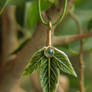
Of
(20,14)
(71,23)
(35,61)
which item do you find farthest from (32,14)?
(35,61)

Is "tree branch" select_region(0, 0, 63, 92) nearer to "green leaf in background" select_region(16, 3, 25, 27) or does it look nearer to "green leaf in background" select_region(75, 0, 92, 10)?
"green leaf in background" select_region(16, 3, 25, 27)

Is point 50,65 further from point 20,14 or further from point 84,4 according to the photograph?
point 84,4

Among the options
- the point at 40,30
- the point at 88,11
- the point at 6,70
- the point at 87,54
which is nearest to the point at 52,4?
the point at 40,30

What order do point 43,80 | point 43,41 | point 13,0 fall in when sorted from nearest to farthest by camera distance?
1. point 43,80
2. point 43,41
3. point 13,0

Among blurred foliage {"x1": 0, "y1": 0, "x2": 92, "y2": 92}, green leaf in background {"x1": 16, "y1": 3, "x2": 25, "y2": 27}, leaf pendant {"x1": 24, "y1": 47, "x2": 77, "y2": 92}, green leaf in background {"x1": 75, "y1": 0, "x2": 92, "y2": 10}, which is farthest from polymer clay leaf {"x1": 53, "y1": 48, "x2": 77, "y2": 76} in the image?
green leaf in background {"x1": 75, "y1": 0, "x2": 92, "y2": 10}

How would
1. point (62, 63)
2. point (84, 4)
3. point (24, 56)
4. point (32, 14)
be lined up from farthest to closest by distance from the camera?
point (84, 4)
point (32, 14)
point (24, 56)
point (62, 63)

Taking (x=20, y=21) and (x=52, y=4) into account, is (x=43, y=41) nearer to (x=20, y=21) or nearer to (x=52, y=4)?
(x=52, y=4)

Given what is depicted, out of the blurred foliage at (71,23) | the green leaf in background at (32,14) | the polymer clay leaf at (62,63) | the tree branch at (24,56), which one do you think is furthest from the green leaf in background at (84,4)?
the polymer clay leaf at (62,63)

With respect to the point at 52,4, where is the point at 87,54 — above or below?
below
